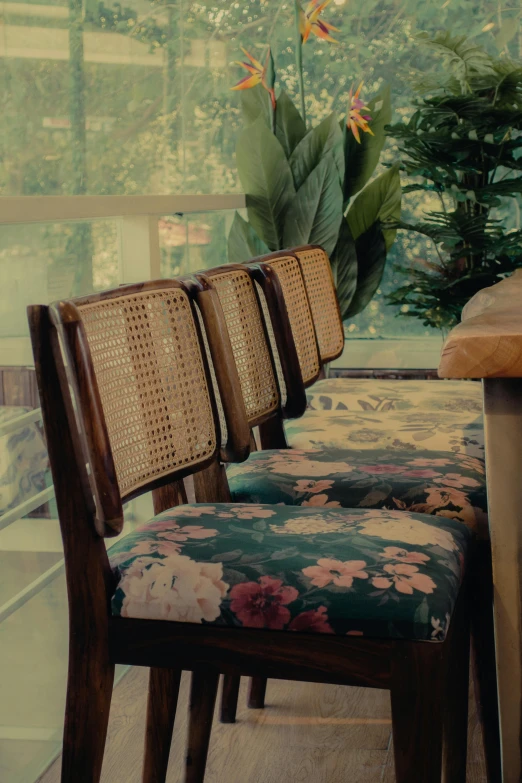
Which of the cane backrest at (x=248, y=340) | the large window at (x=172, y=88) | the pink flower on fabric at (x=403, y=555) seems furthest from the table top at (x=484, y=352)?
the large window at (x=172, y=88)

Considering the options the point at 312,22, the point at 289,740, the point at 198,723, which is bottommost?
the point at 289,740

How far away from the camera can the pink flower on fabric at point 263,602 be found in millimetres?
1058

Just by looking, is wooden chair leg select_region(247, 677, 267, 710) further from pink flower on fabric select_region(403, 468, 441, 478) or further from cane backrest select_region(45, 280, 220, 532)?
cane backrest select_region(45, 280, 220, 532)

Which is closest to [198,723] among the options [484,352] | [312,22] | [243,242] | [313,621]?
[313,621]

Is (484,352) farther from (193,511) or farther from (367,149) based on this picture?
(367,149)

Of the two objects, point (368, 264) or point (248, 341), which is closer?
point (248, 341)

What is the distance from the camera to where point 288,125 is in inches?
141

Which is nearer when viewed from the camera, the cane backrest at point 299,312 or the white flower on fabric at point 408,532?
the white flower on fabric at point 408,532

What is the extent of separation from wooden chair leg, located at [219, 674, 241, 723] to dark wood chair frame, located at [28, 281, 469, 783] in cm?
73

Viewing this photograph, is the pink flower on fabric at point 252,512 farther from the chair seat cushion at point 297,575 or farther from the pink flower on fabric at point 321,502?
the pink flower on fabric at point 321,502

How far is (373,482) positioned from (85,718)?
1.99 feet

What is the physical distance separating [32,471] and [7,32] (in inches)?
112

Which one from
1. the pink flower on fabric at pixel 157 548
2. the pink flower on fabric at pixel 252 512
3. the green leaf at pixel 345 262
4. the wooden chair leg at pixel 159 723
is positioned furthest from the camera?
the green leaf at pixel 345 262

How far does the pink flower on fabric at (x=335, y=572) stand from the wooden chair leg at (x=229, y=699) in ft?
2.67
